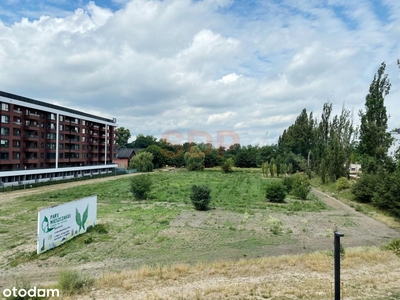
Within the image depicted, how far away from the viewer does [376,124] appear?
34.6 m

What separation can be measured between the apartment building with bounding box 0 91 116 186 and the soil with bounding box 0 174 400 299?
13113mm

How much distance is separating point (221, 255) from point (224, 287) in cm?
451

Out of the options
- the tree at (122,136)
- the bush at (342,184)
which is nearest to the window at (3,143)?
the bush at (342,184)

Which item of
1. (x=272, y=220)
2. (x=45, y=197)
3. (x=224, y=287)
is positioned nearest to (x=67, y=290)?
(x=224, y=287)

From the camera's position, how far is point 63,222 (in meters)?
14.3

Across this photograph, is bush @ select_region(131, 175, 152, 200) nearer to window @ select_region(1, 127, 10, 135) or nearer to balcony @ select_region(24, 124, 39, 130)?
window @ select_region(1, 127, 10, 135)

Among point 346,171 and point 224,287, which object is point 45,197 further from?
point 346,171

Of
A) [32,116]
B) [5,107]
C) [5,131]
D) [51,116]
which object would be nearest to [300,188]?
[5,131]

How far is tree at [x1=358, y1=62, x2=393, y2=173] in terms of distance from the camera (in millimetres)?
33094

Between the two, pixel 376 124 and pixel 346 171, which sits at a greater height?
pixel 376 124

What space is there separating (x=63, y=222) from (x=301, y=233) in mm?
13190

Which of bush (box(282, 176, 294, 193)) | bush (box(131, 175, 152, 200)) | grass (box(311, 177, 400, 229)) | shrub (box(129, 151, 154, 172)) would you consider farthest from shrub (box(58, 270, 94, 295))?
shrub (box(129, 151, 154, 172))

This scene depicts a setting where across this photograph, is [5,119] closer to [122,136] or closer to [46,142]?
[46,142]

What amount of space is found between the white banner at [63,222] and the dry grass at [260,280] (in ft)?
17.0
